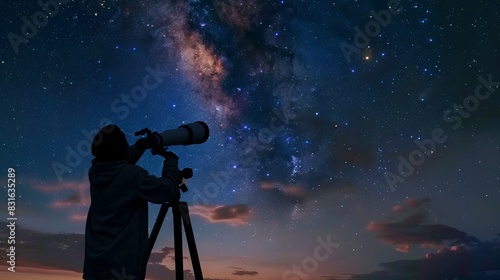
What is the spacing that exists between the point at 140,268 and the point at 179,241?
455mm

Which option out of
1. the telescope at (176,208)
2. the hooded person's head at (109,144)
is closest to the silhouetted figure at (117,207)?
the hooded person's head at (109,144)

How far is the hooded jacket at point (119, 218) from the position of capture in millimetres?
2793

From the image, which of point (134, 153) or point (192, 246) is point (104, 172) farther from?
point (192, 246)

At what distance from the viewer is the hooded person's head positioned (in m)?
2.96

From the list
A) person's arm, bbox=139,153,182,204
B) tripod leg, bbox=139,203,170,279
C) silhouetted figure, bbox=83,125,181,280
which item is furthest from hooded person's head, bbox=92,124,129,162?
tripod leg, bbox=139,203,170,279

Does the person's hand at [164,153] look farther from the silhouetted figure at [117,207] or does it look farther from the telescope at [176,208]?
→ the silhouetted figure at [117,207]

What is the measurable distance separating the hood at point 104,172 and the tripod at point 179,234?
587mm

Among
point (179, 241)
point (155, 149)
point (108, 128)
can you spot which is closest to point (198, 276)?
point (179, 241)

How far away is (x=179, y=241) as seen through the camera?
3.33 meters

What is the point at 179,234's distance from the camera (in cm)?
333

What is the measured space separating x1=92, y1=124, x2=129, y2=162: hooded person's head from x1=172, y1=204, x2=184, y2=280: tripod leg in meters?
0.64

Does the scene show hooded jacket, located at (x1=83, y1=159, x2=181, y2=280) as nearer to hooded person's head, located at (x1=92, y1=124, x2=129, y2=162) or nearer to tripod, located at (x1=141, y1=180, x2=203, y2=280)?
hooded person's head, located at (x1=92, y1=124, x2=129, y2=162)

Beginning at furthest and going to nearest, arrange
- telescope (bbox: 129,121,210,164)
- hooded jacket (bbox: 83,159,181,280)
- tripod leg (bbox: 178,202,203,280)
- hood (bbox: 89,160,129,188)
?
telescope (bbox: 129,121,210,164) → tripod leg (bbox: 178,202,203,280) → hood (bbox: 89,160,129,188) → hooded jacket (bbox: 83,159,181,280)

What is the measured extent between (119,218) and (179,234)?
59 cm
